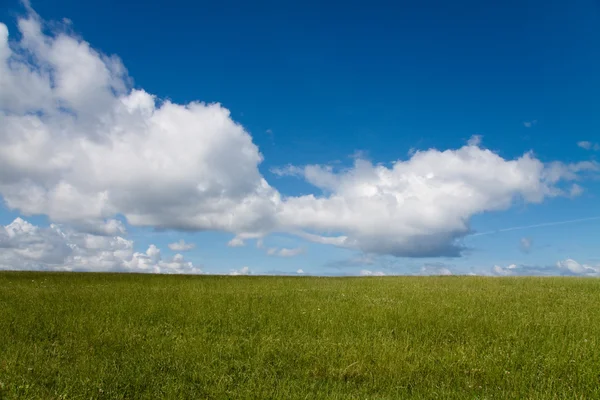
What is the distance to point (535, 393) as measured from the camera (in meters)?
8.16

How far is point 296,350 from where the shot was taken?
34.2 ft

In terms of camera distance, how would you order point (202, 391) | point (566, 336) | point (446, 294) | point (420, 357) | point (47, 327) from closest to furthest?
point (202, 391) → point (420, 357) → point (566, 336) → point (47, 327) → point (446, 294)

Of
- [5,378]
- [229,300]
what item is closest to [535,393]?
[5,378]

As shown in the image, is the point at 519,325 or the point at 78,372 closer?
the point at 78,372

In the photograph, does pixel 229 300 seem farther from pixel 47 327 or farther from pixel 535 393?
pixel 535 393

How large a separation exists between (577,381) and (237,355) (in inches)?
296

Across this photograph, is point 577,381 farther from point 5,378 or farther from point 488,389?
point 5,378

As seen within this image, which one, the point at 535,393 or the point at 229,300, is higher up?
the point at 229,300

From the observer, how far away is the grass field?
837cm

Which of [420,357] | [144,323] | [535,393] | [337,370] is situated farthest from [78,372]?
[535,393]

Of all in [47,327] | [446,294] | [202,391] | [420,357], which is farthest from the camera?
[446,294]

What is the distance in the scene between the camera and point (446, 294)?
20.3m

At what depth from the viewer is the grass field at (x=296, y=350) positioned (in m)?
8.37

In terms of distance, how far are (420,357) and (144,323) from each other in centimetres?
842
